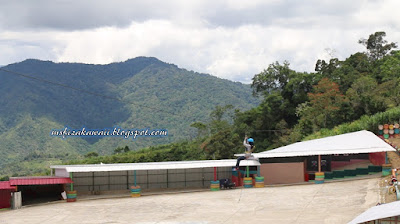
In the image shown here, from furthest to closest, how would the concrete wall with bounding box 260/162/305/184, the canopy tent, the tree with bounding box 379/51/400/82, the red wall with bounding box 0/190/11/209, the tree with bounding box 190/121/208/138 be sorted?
the tree with bounding box 190/121/208/138 → the tree with bounding box 379/51/400/82 → the concrete wall with bounding box 260/162/305/184 → the canopy tent → the red wall with bounding box 0/190/11/209

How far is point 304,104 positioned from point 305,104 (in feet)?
1.81

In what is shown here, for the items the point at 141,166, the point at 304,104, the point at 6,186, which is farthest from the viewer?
the point at 304,104

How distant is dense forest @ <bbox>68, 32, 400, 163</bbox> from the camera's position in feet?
202

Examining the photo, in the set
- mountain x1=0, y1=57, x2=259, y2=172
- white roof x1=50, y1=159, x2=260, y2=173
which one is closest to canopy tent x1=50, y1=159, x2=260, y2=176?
white roof x1=50, y1=159, x2=260, y2=173

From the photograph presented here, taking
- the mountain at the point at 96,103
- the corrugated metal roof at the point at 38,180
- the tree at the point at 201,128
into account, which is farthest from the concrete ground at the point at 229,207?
the mountain at the point at 96,103

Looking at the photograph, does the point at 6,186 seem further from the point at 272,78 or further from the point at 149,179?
the point at 272,78

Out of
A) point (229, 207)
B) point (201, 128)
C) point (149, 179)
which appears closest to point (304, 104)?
point (201, 128)

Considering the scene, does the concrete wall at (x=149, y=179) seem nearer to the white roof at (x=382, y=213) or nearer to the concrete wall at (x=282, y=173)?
the concrete wall at (x=282, y=173)

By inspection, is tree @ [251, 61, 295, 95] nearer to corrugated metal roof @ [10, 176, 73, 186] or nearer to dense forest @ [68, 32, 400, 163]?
dense forest @ [68, 32, 400, 163]

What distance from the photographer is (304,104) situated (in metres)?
70.7

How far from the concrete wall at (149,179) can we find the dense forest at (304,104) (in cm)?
1830

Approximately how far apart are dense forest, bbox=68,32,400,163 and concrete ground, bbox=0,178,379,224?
21988 mm

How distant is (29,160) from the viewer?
108 metres

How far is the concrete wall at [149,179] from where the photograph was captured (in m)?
37.2
